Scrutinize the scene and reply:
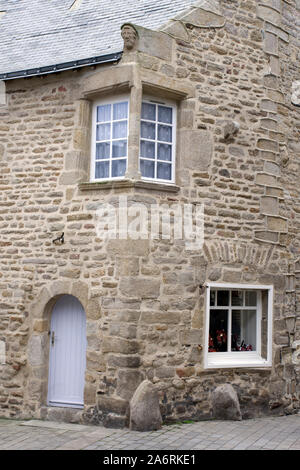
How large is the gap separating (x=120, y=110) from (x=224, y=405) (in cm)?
463

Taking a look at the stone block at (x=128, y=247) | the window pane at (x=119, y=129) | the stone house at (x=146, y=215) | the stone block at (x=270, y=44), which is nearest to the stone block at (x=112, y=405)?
the stone house at (x=146, y=215)

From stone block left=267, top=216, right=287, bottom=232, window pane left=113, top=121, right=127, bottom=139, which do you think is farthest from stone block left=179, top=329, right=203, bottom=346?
window pane left=113, top=121, right=127, bottom=139

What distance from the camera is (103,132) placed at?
324 inches

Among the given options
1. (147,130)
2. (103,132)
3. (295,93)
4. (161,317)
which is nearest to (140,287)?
(161,317)

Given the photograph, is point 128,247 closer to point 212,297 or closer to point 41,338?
point 212,297

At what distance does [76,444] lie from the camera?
661cm

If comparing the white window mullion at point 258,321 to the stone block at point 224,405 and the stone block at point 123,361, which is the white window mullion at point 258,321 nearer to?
the stone block at point 224,405

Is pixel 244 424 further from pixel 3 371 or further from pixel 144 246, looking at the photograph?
pixel 3 371

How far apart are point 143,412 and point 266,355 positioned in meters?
2.47

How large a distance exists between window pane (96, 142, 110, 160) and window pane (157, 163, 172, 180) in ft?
2.60

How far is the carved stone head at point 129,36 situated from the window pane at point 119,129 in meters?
1.06

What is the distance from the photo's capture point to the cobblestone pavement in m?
6.58

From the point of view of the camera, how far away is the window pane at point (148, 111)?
8.09m

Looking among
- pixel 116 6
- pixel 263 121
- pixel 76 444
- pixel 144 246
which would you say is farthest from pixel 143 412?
pixel 116 6
